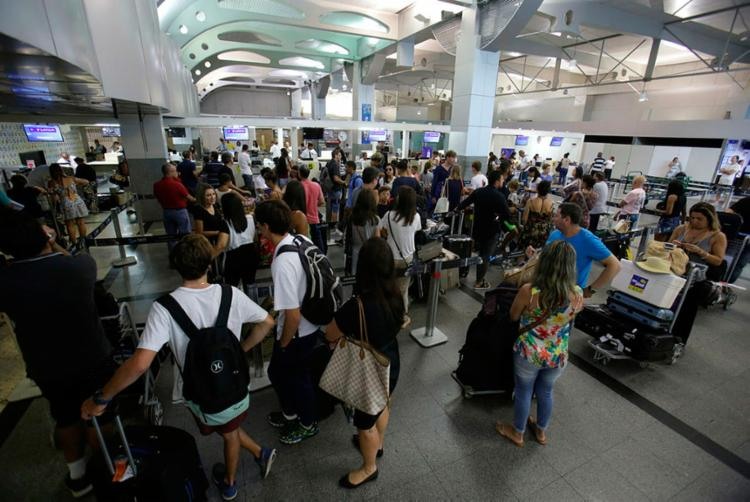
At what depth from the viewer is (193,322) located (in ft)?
5.41

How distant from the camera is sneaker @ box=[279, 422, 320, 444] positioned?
2518 mm

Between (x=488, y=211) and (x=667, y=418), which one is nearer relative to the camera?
(x=667, y=418)

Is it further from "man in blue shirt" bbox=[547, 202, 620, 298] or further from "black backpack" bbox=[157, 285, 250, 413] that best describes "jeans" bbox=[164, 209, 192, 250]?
"man in blue shirt" bbox=[547, 202, 620, 298]

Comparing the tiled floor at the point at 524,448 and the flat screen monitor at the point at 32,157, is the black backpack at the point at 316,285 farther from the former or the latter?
the flat screen monitor at the point at 32,157

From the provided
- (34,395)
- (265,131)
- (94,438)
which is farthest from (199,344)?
(265,131)

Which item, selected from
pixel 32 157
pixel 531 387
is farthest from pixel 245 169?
pixel 531 387

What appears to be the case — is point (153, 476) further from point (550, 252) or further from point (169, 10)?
point (169, 10)

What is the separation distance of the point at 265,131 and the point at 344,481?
32.0 meters

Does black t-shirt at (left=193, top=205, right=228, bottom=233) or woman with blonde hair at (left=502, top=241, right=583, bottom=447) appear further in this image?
black t-shirt at (left=193, top=205, right=228, bottom=233)

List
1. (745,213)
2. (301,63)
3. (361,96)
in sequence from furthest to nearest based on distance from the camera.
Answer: (301,63), (361,96), (745,213)

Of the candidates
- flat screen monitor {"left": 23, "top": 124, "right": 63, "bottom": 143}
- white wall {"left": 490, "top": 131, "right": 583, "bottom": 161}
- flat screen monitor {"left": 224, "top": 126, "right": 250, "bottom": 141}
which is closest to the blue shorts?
flat screen monitor {"left": 224, "top": 126, "right": 250, "bottom": 141}

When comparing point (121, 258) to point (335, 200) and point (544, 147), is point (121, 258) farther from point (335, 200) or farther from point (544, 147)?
point (544, 147)

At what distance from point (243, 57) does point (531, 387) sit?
2334 centimetres

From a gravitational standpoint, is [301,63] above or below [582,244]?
above
